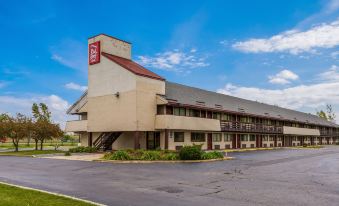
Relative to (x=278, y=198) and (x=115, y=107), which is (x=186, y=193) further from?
(x=115, y=107)

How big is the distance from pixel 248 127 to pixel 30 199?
154 feet

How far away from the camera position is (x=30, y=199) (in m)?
10.3

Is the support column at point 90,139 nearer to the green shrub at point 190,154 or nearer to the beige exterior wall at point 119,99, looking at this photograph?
the beige exterior wall at point 119,99

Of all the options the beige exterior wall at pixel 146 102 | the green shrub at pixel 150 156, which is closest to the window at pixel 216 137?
the beige exterior wall at pixel 146 102

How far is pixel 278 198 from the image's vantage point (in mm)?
11227

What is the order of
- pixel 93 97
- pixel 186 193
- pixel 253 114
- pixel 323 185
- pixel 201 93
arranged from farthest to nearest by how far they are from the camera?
1. pixel 253 114
2. pixel 201 93
3. pixel 93 97
4. pixel 323 185
5. pixel 186 193

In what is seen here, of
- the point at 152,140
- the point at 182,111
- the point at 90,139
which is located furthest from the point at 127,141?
the point at 182,111

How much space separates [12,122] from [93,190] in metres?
35.7

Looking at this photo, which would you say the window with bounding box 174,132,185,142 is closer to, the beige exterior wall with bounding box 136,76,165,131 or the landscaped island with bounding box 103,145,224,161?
the beige exterior wall with bounding box 136,76,165,131

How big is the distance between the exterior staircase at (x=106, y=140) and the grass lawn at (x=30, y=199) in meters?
28.4

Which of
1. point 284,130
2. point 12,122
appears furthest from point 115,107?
point 284,130

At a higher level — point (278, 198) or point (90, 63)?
point (90, 63)

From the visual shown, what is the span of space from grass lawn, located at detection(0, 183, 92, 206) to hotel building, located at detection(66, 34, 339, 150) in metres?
24.8

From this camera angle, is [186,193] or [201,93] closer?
[186,193]
